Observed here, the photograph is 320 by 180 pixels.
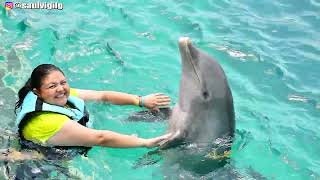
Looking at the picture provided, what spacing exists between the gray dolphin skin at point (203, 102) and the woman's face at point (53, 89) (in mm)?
1214

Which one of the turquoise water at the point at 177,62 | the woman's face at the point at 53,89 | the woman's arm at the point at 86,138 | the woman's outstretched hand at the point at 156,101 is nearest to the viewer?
the woman's arm at the point at 86,138

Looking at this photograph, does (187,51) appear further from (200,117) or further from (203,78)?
(200,117)

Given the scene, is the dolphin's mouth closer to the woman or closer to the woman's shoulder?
the woman

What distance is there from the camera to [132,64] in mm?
8086

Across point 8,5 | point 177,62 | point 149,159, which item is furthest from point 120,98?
point 8,5

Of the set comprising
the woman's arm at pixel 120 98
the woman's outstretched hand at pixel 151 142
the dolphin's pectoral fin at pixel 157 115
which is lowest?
the woman's outstretched hand at pixel 151 142

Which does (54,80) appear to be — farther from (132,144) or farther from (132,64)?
(132,64)

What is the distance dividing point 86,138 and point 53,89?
55 cm

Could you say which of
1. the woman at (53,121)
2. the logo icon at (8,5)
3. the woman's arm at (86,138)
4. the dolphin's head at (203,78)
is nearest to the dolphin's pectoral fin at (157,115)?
the dolphin's head at (203,78)

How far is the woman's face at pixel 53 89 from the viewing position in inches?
191

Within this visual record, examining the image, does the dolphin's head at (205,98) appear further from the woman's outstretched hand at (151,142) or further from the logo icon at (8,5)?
the logo icon at (8,5)

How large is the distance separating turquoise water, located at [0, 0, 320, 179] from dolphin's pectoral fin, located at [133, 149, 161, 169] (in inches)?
5.1

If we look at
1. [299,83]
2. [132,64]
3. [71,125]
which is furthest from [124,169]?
[299,83]

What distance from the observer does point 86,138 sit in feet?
15.7
